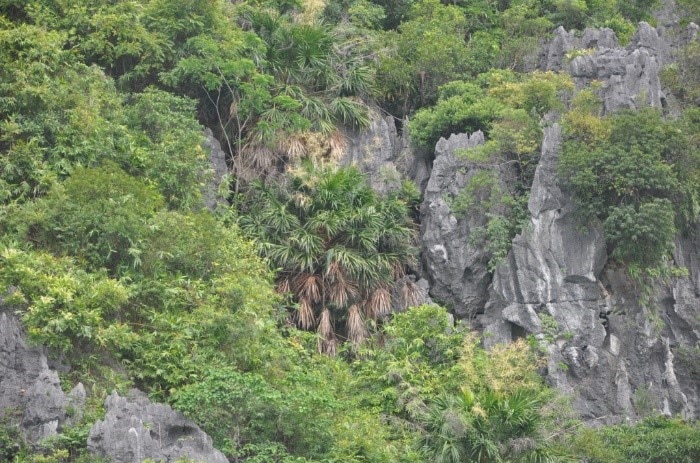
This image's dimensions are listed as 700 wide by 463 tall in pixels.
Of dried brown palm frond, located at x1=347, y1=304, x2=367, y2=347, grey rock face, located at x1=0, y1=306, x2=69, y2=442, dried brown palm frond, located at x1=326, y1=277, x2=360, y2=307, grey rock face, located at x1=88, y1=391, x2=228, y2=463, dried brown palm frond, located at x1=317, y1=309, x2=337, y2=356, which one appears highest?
dried brown palm frond, located at x1=326, y1=277, x2=360, y2=307

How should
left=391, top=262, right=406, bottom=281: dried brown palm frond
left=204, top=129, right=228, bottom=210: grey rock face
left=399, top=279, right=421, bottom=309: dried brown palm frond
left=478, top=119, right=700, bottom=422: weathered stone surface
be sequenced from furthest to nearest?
left=391, top=262, right=406, bottom=281: dried brown palm frond, left=399, top=279, right=421, bottom=309: dried brown palm frond, left=204, top=129, right=228, bottom=210: grey rock face, left=478, top=119, right=700, bottom=422: weathered stone surface

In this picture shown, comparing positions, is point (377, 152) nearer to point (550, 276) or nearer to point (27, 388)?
point (550, 276)

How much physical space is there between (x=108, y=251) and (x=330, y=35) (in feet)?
34.3

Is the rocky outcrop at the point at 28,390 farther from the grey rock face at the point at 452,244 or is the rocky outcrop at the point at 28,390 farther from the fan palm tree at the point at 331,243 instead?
the grey rock face at the point at 452,244

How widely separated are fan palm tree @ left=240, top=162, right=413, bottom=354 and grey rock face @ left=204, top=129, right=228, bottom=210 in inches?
27.8

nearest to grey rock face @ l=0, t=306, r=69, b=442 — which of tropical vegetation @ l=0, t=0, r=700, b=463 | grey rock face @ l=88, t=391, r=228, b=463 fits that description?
tropical vegetation @ l=0, t=0, r=700, b=463

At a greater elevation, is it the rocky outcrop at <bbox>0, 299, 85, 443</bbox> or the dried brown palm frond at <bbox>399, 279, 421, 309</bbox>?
the dried brown palm frond at <bbox>399, 279, 421, 309</bbox>

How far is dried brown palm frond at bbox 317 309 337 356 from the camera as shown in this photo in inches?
821

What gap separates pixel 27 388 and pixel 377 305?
8.96 m

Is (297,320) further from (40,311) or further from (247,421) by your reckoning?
(40,311)

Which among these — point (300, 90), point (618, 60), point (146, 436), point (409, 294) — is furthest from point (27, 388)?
point (618, 60)

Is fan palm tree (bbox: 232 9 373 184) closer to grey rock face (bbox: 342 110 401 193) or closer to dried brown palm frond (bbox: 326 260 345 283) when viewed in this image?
grey rock face (bbox: 342 110 401 193)

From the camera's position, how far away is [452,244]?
2302 cm

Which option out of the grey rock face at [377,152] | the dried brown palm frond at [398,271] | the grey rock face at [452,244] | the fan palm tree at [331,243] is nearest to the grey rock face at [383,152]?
the grey rock face at [377,152]
